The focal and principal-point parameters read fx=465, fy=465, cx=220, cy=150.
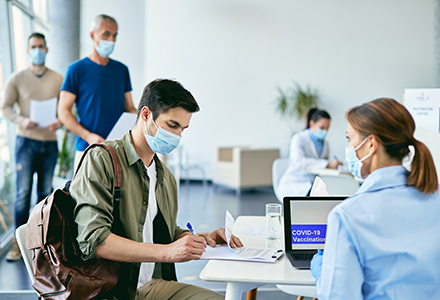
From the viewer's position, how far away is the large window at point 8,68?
185 inches

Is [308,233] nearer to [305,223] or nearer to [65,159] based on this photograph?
[305,223]

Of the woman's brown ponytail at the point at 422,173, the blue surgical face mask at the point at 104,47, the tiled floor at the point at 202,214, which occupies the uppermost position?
the blue surgical face mask at the point at 104,47

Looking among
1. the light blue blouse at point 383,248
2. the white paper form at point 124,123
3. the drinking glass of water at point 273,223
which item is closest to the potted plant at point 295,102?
the white paper form at point 124,123

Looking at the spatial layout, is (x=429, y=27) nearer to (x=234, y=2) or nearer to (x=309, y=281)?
(x=234, y=2)

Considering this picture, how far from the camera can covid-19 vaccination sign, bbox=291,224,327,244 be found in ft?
6.31

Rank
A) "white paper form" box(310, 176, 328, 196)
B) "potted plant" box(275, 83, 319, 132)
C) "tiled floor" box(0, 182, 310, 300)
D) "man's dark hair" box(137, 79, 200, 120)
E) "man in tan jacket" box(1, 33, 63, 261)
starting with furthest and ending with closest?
"potted plant" box(275, 83, 319, 132)
"man in tan jacket" box(1, 33, 63, 261)
"tiled floor" box(0, 182, 310, 300)
"white paper form" box(310, 176, 328, 196)
"man's dark hair" box(137, 79, 200, 120)

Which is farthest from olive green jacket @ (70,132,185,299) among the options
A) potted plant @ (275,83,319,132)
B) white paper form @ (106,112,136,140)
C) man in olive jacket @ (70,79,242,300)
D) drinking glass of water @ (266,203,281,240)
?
potted plant @ (275,83,319,132)

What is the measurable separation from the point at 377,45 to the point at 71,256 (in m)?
8.75

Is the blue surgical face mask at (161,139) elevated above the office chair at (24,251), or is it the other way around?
the blue surgical face mask at (161,139)

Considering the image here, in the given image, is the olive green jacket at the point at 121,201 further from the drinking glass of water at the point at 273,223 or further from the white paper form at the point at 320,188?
the white paper form at the point at 320,188

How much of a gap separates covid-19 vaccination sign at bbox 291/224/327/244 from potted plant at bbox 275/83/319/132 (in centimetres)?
743

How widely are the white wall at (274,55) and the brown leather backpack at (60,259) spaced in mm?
7957

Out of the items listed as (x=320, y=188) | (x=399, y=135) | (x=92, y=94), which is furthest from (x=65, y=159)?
(x=399, y=135)

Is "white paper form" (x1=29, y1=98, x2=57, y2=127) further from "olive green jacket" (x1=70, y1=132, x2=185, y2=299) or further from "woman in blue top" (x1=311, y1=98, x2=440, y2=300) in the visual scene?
"woman in blue top" (x1=311, y1=98, x2=440, y2=300)
